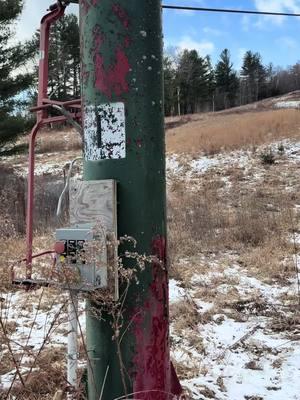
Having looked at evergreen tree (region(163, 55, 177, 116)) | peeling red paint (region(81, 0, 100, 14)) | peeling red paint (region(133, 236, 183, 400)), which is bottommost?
peeling red paint (region(133, 236, 183, 400))

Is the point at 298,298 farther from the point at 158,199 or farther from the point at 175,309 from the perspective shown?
the point at 158,199

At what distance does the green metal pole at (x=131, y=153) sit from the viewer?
1.94 metres

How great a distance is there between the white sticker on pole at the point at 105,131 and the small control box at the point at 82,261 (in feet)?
1.07

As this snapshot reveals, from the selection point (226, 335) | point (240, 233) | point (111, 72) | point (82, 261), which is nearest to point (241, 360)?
point (226, 335)

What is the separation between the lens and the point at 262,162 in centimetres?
1791

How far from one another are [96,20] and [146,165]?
1.99 ft

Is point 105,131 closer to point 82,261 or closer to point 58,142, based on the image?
point 82,261

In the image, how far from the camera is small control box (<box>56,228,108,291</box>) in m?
1.89

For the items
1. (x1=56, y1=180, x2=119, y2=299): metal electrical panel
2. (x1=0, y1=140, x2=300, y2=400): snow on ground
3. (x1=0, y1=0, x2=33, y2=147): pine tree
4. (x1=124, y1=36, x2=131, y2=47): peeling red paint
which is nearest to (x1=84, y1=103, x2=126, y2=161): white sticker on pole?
(x1=56, y1=180, x2=119, y2=299): metal electrical panel

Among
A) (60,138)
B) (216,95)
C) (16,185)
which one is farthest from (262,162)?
(216,95)

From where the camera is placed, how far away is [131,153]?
1974 millimetres

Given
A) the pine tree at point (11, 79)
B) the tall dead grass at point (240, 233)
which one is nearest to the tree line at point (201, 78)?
the pine tree at point (11, 79)

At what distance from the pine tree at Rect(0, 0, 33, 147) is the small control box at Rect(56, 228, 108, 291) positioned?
16.7m

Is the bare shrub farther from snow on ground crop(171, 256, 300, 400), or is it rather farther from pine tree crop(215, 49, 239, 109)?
pine tree crop(215, 49, 239, 109)
